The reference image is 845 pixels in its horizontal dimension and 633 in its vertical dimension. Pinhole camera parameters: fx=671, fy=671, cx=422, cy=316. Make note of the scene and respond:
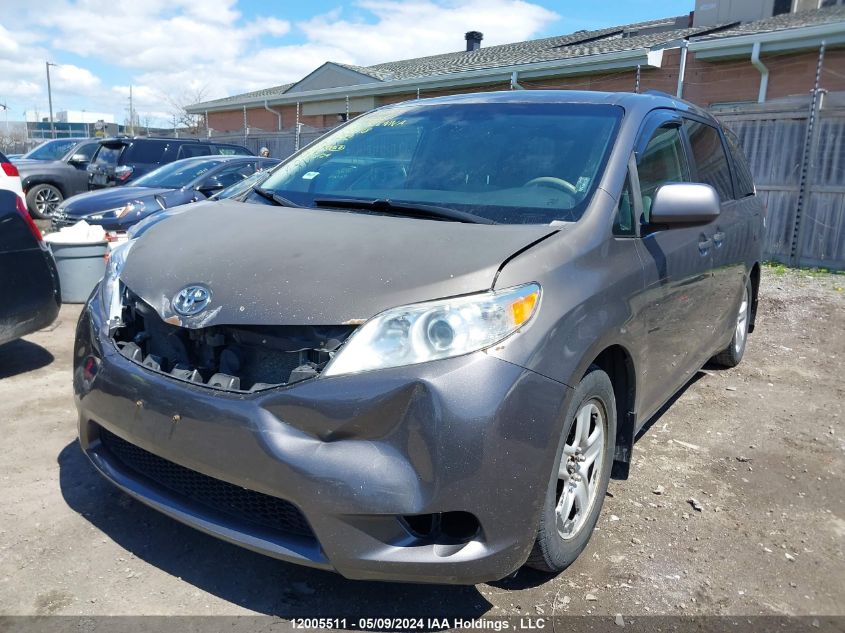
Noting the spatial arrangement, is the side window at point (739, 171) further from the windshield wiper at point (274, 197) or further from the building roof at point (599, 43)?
the building roof at point (599, 43)

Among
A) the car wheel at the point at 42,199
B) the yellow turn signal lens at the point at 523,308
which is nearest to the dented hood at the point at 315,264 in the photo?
the yellow turn signal lens at the point at 523,308

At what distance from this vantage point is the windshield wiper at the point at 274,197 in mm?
3098

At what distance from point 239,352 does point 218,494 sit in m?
0.49

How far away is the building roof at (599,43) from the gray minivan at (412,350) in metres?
11.6

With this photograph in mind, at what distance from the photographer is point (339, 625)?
2.26m

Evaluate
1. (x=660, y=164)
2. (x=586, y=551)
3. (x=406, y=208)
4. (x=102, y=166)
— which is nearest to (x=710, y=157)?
(x=660, y=164)

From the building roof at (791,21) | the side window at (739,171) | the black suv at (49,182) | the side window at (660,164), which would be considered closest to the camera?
the side window at (660,164)

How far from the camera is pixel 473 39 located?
2661cm

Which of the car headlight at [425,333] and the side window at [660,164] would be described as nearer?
the car headlight at [425,333]

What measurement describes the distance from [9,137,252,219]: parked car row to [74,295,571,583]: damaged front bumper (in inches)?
471

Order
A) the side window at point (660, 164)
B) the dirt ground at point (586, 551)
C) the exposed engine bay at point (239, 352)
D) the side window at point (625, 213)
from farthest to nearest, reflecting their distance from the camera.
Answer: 1. the side window at point (660, 164)
2. the side window at point (625, 213)
3. the dirt ground at point (586, 551)
4. the exposed engine bay at point (239, 352)

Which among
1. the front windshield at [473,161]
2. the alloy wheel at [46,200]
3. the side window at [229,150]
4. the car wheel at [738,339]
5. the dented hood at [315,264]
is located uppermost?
the side window at [229,150]

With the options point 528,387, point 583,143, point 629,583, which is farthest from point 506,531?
point 583,143

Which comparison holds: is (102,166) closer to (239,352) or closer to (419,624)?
(239,352)
